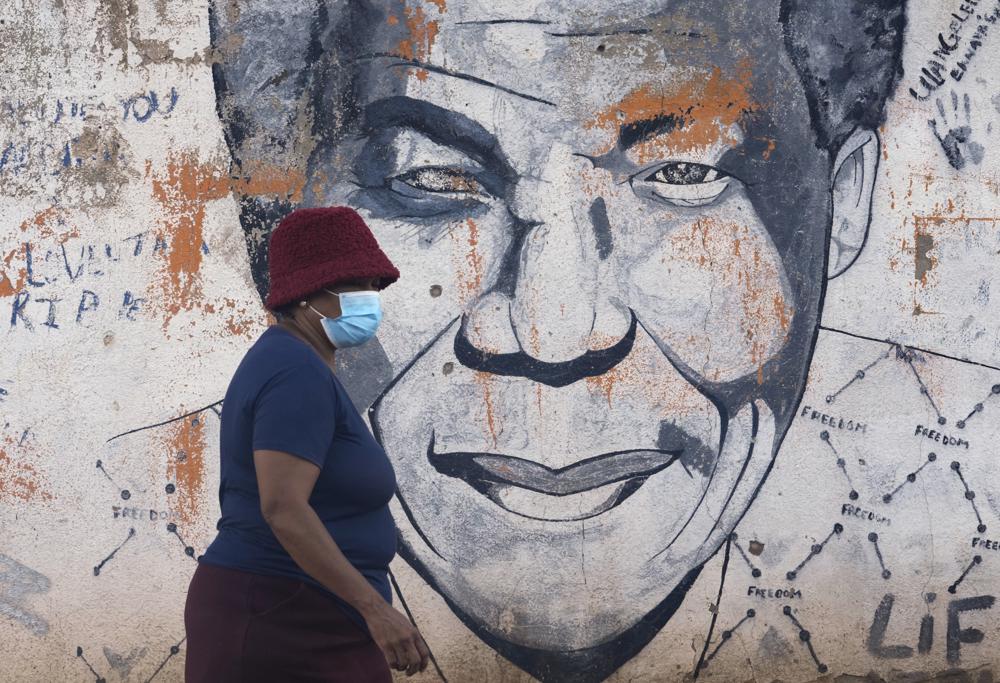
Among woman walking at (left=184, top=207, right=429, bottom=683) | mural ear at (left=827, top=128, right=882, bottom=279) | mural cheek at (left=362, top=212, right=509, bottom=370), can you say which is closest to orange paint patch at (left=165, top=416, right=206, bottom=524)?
mural cheek at (left=362, top=212, right=509, bottom=370)

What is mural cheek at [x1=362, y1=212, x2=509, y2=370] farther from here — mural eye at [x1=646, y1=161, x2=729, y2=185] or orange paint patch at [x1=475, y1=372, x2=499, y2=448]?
mural eye at [x1=646, y1=161, x2=729, y2=185]

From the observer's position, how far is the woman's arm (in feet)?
6.86

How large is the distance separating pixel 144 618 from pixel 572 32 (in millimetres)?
2663

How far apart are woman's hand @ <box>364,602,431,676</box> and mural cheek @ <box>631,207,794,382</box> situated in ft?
6.76

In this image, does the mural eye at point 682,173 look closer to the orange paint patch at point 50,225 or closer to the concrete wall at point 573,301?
the concrete wall at point 573,301

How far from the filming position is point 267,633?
7.11 feet

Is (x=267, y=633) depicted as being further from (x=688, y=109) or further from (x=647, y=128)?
(x=688, y=109)

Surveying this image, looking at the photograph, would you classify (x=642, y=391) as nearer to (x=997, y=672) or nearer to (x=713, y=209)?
(x=713, y=209)

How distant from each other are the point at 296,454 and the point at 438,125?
84.9 inches

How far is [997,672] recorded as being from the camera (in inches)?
157

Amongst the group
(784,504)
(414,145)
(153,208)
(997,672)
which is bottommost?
(997,672)

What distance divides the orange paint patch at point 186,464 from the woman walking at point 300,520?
1686 millimetres

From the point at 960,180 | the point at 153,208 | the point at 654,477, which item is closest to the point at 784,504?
the point at 654,477

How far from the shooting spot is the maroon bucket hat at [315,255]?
2.30m
